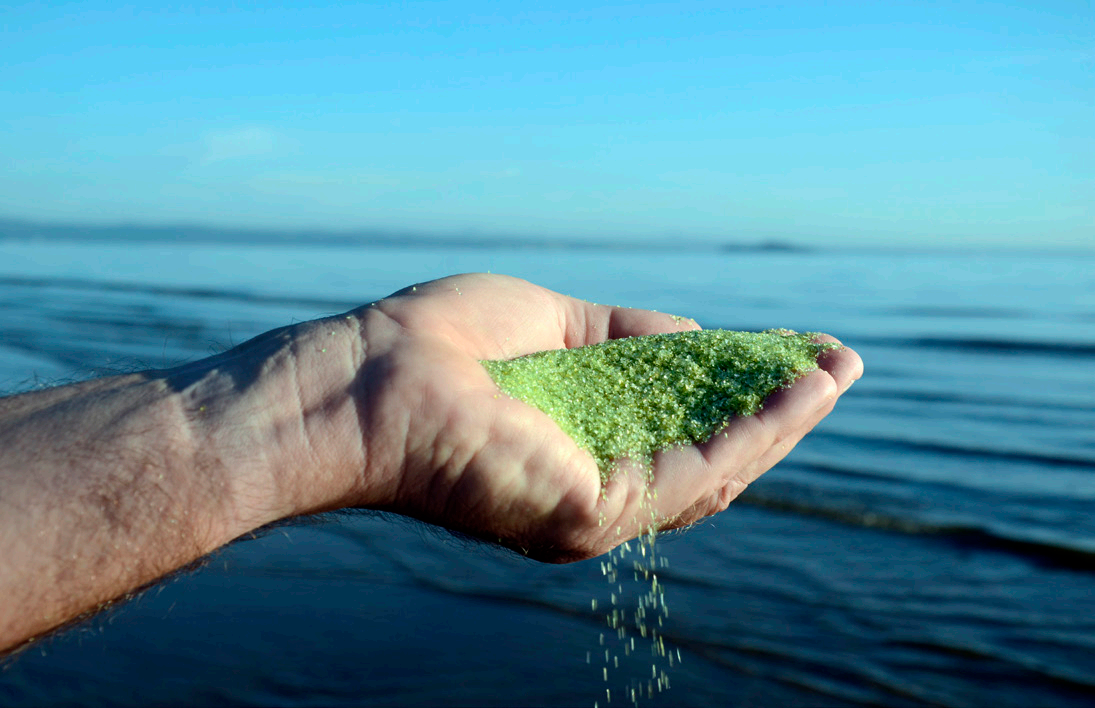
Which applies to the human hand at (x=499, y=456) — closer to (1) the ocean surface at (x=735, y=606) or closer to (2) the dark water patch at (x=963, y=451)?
(1) the ocean surface at (x=735, y=606)

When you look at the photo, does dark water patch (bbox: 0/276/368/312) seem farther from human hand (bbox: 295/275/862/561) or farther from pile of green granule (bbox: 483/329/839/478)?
human hand (bbox: 295/275/862/561)

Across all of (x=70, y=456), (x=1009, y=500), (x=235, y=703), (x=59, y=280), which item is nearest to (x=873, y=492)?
(x=1009, y=500)

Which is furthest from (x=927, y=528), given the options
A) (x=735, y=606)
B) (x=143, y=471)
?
(x=143, y=471)

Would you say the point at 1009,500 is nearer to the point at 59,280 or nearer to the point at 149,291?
the point at 149,291

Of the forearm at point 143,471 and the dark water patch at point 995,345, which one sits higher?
the dark water patch at point 995,345

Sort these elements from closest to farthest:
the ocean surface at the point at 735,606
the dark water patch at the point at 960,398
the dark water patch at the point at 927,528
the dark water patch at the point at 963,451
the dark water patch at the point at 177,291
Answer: the ocean surface at the point at 735,606 < the dark water patch at the point at 927,528 < the dark water patch at the point at 963,451 < the dark water patch at the point at 960,398 < the dark water patch at the point at 177,291

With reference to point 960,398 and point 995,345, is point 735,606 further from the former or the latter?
point 995,345

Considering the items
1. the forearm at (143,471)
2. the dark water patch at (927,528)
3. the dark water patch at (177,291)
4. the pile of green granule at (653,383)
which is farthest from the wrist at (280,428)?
the dark water patch at (177,291)
